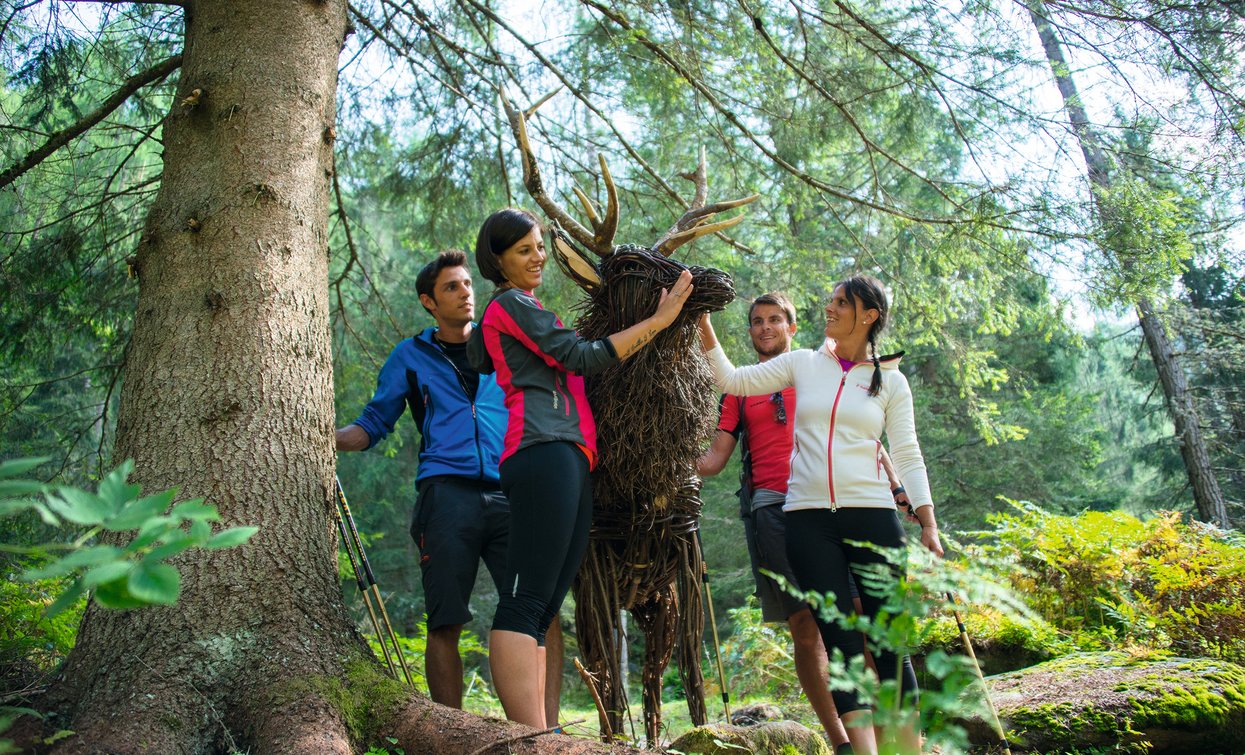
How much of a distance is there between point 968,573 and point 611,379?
1.59 meters

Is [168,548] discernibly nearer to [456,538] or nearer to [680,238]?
[456,538]

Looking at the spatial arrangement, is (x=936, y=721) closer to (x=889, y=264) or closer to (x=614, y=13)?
(x=614, y=13)

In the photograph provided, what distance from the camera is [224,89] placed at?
3.20 metres

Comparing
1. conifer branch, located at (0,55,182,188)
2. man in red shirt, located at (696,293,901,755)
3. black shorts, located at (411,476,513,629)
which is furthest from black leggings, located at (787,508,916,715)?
conifer branch, located at (0,55,182,188)

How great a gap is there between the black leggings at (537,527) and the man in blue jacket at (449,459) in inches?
3.1

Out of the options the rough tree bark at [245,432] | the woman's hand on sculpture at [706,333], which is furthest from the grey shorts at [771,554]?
the rough tree bark at [245,432]

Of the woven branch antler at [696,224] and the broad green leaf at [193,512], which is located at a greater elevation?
the woven branch antler at [696,224]

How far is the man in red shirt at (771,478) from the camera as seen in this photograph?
3324 mm

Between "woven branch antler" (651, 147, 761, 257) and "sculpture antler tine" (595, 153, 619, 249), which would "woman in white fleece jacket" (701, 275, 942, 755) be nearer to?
"woven branch antler" (651, 147, 761, 257)

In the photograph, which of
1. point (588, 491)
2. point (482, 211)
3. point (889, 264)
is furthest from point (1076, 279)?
point (482, 211)

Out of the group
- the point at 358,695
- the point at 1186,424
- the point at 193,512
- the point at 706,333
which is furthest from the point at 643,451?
the point at 1186,424

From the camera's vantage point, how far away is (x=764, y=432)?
12.4ft

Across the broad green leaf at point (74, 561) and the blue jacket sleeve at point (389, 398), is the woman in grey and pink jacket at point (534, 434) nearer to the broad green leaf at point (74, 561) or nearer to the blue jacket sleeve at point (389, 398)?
the blue jacket sleeve at point (389, 398)

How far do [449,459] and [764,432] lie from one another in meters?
1.36
